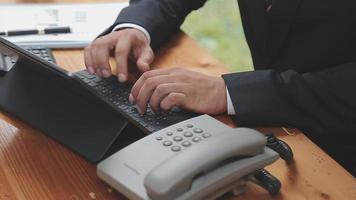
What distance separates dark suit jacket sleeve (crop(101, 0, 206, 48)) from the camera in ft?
3.83

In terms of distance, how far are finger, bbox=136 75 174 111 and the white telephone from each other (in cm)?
13

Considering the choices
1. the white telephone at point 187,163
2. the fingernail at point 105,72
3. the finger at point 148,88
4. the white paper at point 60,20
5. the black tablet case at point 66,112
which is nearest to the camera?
the white telephone at point 187,163

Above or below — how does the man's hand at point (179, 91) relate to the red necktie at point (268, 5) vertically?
below

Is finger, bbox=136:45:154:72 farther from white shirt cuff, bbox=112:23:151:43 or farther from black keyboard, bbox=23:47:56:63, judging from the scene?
black keyboard, bbox=23:47:56:63

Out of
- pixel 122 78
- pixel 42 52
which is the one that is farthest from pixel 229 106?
pixel 42 52

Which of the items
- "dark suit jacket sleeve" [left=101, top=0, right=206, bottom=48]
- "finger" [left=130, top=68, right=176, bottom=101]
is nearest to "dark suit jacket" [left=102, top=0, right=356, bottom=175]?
"dark suit jacket sleeve" [left=101, top=0, right=206, bottom=48]

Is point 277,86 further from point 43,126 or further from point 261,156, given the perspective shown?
point 43,126

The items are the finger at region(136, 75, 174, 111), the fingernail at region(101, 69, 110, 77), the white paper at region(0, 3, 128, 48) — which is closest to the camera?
the finger at region(136, 75, 174, 111)

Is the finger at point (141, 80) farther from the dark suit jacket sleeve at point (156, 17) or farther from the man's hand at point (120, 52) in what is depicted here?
the dark suit jacket sleeve at point (156, 17)

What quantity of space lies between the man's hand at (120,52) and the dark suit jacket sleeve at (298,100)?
0.68 ft

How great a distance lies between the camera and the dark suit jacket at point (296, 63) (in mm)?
928

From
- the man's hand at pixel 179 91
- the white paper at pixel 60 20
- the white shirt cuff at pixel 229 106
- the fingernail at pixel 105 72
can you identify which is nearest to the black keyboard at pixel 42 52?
the white paper at pixel 60 20

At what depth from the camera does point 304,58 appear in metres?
1.15

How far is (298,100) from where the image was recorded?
36.5 inches
